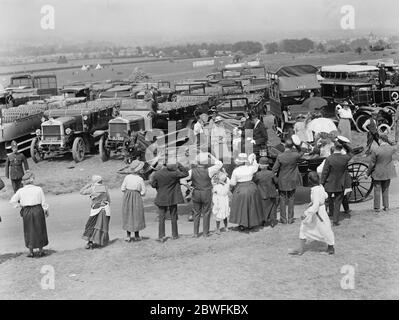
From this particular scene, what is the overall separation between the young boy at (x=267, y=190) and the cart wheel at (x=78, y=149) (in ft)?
30.1

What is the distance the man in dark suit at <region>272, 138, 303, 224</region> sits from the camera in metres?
10.4

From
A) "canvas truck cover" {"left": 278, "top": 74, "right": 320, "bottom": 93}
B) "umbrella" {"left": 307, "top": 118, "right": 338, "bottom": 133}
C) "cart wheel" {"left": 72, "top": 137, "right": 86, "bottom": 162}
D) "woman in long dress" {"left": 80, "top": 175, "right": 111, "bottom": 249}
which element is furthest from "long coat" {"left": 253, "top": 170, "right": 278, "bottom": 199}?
"canvas truck cover" {"left": 278, "top": 74, "right": 320, "bottom": 93}

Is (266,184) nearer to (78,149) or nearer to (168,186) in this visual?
(168,186)

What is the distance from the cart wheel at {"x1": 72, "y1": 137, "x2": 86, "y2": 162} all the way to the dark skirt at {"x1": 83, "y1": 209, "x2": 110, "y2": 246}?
28.2ft

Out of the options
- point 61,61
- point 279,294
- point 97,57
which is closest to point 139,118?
point 279,294

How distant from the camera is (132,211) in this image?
9914 millimetres

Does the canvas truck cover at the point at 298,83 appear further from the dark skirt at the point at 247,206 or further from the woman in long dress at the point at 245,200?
Result: the dark skirt at the point at 247,206

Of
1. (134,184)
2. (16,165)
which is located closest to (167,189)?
(134,184)

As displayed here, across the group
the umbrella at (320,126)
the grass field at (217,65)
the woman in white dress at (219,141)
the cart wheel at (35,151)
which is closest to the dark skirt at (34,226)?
the woman in white dress at (219,141)

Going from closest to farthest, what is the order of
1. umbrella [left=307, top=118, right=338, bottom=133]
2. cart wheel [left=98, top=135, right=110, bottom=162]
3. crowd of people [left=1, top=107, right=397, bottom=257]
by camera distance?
1. crowd of people [left=1, top=107, right=397, bottom=257]
2. umbrella [left=307, top=118, right=338, bottom=133]
3. cart wheel [left=98, top=135, right=110, bottom=162]

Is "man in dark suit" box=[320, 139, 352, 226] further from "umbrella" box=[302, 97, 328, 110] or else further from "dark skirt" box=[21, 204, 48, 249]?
"umbrella" box=[302, 97, 328, 110]

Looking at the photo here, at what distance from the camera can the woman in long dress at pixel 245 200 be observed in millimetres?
10000

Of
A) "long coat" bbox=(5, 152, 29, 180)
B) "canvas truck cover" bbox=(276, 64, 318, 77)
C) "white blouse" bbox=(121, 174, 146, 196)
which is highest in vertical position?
"canvas truck cover" bbox=(276, 64, 318, 77)
